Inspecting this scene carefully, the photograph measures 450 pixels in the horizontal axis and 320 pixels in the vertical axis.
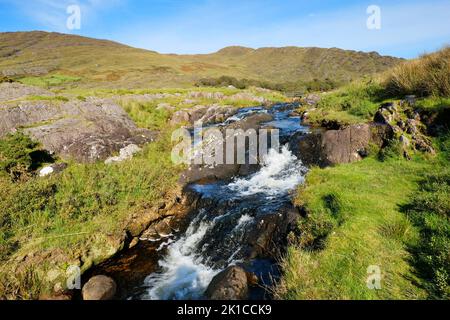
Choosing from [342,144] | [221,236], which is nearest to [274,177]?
[342,144]

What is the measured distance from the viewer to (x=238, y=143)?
16719 mm

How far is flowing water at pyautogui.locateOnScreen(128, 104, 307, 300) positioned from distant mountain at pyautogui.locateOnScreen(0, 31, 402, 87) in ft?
188

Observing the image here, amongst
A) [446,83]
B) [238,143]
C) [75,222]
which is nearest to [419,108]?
[446,83]

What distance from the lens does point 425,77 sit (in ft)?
44.1

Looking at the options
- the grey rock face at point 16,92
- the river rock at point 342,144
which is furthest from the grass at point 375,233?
the grey rock face at point 16,92

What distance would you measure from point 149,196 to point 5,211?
462 centimetres

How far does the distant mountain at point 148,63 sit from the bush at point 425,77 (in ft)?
186

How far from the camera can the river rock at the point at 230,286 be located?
6.26m

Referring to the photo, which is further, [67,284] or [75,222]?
[75,222]

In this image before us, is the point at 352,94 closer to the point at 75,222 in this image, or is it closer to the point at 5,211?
the point at 75,222

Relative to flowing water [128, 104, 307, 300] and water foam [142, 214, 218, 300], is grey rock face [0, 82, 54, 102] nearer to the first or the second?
flowing water [128, 104, 307, 300]

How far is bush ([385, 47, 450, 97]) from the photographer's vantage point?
12.3m

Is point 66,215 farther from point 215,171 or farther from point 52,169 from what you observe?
point 215,171

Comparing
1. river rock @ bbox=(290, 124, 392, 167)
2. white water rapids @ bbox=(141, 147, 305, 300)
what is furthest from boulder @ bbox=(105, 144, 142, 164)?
river rock @ bbox=(290, 124, 392, 167)
